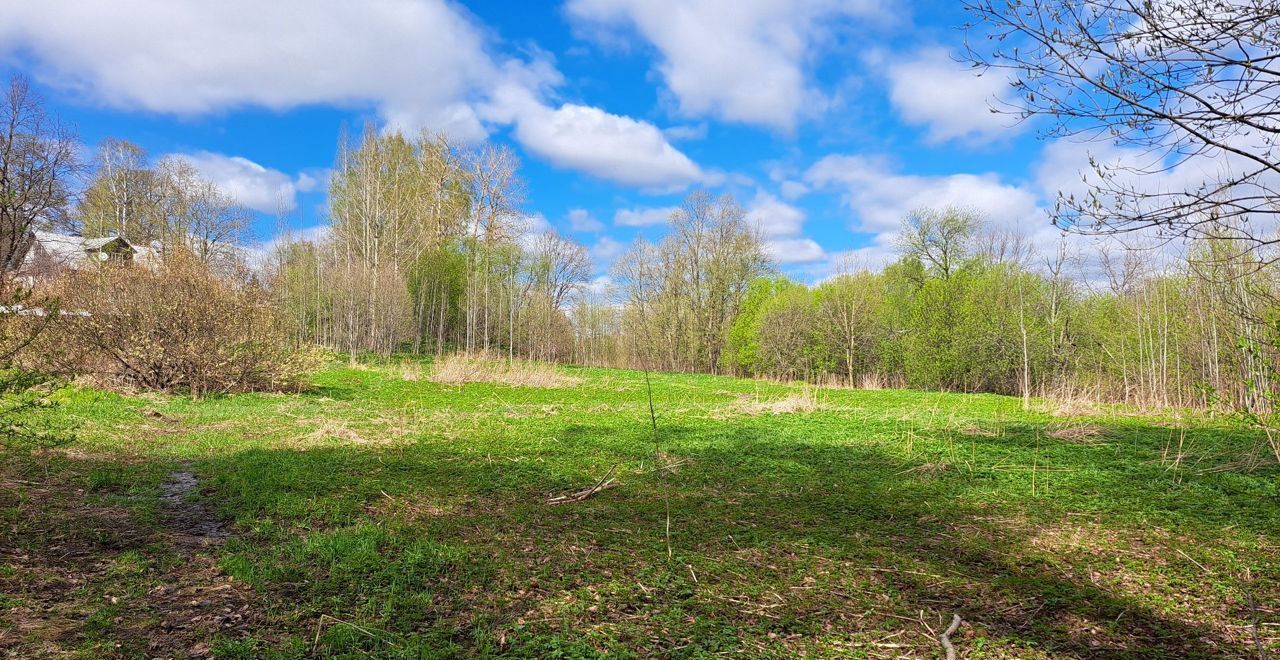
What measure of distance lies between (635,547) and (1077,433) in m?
6.72

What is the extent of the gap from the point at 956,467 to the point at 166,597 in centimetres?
639

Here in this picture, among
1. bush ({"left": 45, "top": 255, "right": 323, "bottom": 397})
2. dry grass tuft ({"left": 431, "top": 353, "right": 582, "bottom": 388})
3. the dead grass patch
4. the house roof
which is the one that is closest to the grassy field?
the dead grass patch

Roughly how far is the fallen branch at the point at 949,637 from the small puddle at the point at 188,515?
13.5 feet

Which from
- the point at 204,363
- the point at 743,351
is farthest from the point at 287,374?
the point at 743,351

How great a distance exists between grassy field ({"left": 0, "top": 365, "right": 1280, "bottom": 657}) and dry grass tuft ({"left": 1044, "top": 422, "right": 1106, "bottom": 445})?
0.08 metres

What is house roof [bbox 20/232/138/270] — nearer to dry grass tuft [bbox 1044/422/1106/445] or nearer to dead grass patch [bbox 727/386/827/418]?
dead grass patch [bbox 727/386/827/418]

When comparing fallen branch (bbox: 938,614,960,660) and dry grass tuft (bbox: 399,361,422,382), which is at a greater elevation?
dry grass tuft (bbox: 399,361,422,382)

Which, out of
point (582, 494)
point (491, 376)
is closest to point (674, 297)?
point (491, 376)

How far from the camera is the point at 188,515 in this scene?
419 centimetres

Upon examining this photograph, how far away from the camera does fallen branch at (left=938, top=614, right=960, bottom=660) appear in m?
2.28

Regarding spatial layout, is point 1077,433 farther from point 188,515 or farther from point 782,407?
point 188,515

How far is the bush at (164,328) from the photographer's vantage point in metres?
10.2

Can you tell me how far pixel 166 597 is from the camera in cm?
285

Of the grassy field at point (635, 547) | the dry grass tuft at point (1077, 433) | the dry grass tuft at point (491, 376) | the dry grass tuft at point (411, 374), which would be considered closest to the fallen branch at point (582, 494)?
the grassy field at point (635, 547)
